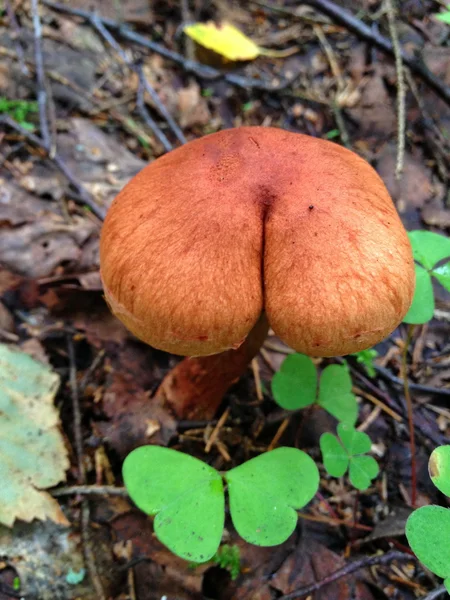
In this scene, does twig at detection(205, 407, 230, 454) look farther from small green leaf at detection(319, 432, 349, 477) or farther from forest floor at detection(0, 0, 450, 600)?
small green leaf at detection(319, 432, 349, 477)

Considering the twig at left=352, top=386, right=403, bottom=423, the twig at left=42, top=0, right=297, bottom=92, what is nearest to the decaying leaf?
the twig at left=352, top=386, right=403, bottom=423

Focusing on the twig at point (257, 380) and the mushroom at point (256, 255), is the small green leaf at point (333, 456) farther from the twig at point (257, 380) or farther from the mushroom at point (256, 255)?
the twig at point (257, 380)

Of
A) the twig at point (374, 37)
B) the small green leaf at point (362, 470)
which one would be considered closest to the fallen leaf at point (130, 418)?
the small green leaf at point (362, 470)

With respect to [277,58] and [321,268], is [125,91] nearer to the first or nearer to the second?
[277,58]

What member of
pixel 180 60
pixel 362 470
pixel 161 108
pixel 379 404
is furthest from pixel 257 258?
pixel 180 60

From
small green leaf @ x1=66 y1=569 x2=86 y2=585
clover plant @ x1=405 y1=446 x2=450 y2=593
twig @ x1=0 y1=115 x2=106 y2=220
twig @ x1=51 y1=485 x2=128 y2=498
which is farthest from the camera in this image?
twig @ x1=0 y1=115 x2=106 y2=220
